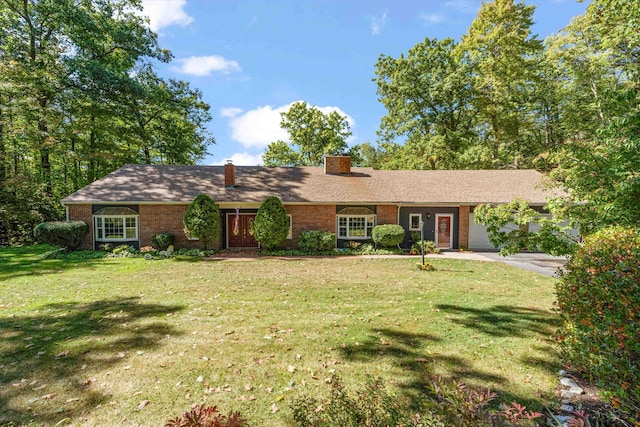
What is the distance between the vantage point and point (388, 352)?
450 centimetres

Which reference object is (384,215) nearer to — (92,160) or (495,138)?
(495,138)

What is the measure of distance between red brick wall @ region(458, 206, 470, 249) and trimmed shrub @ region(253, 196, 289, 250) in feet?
31.1

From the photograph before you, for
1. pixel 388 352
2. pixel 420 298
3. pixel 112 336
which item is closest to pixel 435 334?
pixel 388 352

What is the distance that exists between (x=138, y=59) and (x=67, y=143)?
7914 millimetres

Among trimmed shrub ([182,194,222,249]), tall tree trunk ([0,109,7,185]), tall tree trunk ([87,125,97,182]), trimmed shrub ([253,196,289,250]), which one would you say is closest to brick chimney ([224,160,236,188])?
trimmed shrub ([182,194,222,249])

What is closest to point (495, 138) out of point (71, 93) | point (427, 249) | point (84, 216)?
point (427, 249)

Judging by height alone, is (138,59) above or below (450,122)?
above

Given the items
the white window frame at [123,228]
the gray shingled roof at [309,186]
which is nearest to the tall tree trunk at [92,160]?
the gray shingled roof at [309,186]

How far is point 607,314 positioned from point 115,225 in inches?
716

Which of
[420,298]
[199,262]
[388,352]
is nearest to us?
[388,352]

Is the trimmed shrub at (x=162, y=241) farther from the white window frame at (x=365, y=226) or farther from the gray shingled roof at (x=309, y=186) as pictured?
the white window frame at (x=365, y=226)

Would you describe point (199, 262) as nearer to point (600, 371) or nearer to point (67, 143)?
point (600, 371)

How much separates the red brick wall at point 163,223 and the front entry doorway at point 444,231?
12824mm

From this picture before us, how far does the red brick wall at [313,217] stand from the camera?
16.1m
